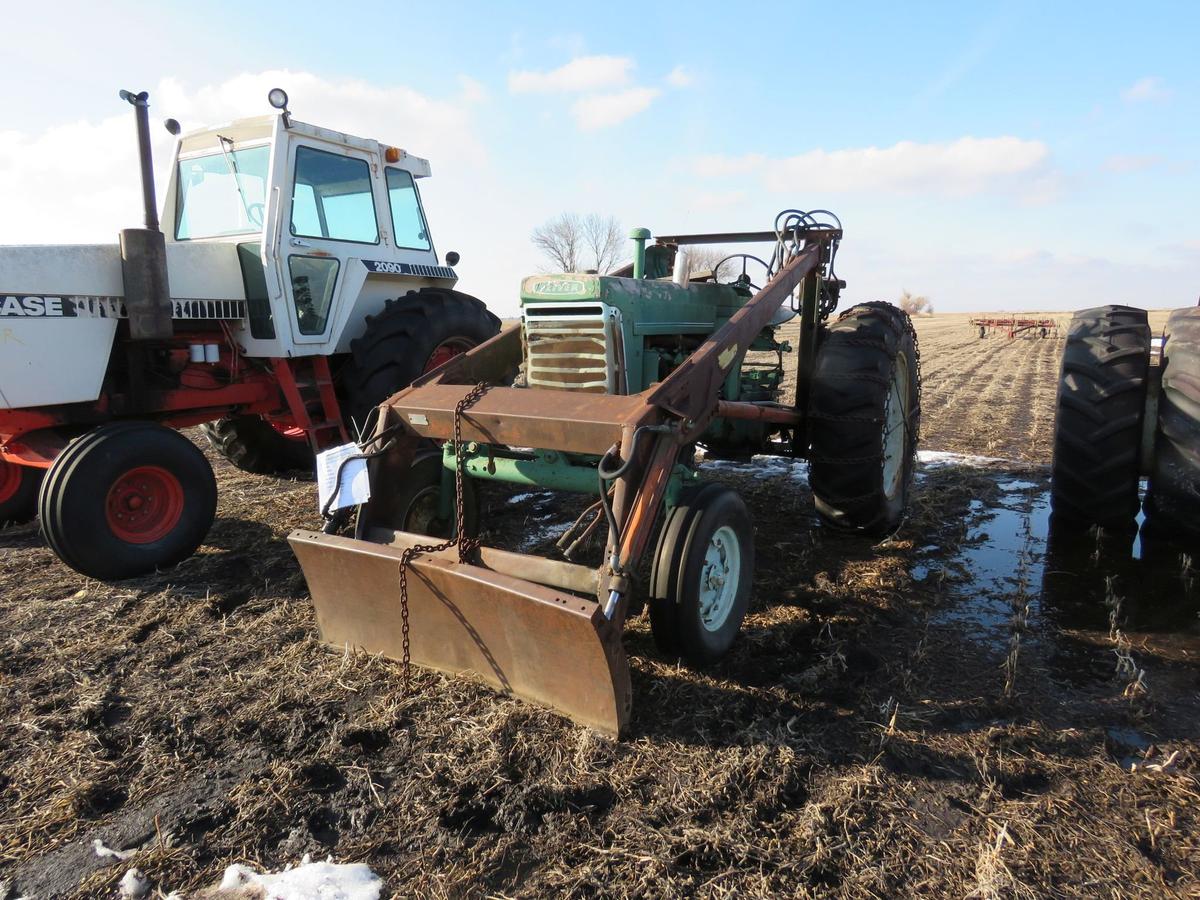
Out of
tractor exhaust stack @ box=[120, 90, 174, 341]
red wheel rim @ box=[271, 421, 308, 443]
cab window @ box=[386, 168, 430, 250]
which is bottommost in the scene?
red wheel rim @ box=[271, 421, 308, 443]

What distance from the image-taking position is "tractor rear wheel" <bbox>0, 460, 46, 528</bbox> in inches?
209

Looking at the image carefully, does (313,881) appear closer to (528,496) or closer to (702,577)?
(702,577)

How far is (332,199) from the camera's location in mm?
5730

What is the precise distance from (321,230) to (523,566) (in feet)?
12.3

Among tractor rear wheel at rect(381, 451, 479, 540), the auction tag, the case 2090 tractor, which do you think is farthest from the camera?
the case 2090 tractor

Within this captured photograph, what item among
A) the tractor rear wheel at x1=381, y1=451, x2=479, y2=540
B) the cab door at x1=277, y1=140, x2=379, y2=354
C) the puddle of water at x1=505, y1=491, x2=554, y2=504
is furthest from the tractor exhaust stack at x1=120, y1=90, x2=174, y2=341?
the puddle of water at x1=505, y1=491, x2=554, y2=504

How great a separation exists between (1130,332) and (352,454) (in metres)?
4.34

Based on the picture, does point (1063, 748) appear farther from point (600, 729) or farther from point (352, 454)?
point (352, 454)

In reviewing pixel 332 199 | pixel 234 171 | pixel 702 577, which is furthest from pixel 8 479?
pixel 702 577

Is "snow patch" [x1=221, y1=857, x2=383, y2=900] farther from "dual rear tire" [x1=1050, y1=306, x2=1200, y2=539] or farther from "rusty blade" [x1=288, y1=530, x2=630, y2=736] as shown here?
"dual rear tire" [x1=1050, y1=306, x2=1200, y2=539]

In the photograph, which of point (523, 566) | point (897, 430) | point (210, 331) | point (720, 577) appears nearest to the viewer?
point (523, 566)

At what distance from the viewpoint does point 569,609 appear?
8.13ft

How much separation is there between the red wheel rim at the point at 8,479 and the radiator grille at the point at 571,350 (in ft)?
13.2

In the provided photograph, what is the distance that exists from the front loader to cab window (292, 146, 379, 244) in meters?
2.31
